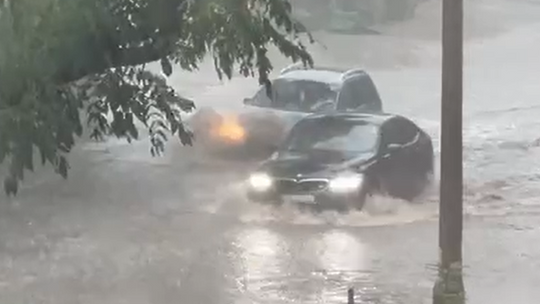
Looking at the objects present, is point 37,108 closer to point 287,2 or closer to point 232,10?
point 232,10

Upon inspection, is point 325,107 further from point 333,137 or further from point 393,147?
point 393,147

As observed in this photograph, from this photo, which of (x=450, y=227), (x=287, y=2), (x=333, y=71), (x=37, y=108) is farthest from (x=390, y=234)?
Answer: (x=37, y=108)

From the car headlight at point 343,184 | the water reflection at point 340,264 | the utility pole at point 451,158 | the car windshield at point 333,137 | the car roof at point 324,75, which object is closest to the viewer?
the utility pole at point 451,158

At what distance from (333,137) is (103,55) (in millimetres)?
2937

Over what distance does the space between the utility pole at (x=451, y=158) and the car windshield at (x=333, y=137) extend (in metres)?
1.95

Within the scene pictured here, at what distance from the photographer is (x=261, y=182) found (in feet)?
17.1

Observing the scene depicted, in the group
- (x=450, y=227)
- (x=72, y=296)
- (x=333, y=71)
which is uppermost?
(x=333, y=71)

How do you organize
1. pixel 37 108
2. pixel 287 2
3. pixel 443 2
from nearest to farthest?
1. pixel 37 108
2. pixel 287 2
3. pixel 443 2

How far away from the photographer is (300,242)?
4.81 metres

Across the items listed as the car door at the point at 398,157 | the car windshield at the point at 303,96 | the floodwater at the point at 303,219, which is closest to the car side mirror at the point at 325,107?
the car windshield at the point at 303,96

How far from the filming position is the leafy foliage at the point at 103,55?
214 cm

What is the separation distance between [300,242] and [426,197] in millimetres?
758

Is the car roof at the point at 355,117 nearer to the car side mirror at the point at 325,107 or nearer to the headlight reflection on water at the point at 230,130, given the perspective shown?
the car side mirror at the point at 325,107

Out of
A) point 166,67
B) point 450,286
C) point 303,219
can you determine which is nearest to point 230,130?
point 303,219
